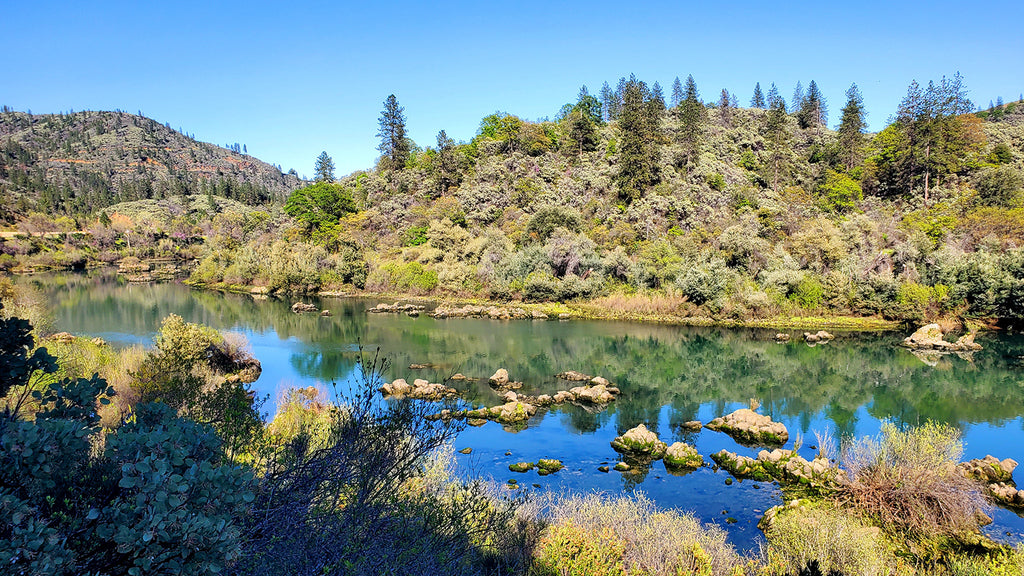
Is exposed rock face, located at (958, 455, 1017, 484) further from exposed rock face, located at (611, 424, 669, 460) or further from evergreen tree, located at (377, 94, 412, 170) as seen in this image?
evergreen tree, located at (377, 94, 412, 170)

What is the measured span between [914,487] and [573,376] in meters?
15.5

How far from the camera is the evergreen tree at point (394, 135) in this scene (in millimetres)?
76500

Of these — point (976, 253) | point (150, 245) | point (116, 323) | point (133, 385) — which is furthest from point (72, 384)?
point (150, 245)

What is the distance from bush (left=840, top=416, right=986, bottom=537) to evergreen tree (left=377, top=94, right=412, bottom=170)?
71.4 m

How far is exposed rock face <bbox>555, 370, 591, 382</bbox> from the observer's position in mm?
26109

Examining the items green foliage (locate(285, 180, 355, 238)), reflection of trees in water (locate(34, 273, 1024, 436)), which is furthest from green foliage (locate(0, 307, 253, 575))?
green foliage (locate(285, 180, 355, 238))

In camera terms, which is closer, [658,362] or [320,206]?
[658,362]

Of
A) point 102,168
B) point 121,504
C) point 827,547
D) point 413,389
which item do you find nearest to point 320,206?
point 413,389

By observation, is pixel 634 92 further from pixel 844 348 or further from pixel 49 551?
pixel 49 551

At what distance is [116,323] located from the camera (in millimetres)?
36969

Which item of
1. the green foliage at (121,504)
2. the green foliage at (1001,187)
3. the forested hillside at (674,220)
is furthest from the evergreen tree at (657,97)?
the green foliage at (121,504)

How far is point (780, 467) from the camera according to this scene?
52.2 feet

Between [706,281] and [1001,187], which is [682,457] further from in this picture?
[1001,187]

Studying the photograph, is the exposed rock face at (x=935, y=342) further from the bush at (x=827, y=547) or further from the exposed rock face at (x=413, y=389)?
the exposed rock face at (x=413, y=389)
